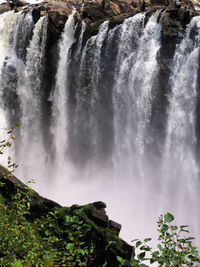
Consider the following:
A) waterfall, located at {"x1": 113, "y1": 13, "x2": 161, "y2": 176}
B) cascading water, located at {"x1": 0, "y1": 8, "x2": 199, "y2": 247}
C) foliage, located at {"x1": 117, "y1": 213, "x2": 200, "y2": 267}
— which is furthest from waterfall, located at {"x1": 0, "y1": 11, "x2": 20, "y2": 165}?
foliage, located at {"x1": 117, "y1": 213, "x2": 200, "y2": 267}

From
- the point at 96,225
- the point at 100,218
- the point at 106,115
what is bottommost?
the point at 96,225

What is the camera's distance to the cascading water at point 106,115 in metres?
17.2

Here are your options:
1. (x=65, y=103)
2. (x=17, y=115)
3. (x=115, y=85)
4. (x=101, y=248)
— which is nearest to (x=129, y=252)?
(x=101, y=248)

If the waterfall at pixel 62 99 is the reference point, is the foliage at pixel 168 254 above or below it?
below

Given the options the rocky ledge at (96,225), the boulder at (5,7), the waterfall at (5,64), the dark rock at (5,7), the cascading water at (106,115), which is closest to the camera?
the rocky ledge at (96,225)

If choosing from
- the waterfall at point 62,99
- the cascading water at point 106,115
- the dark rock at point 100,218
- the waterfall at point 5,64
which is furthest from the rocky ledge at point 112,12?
the dark rock at point 100,218

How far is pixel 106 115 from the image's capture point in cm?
2112

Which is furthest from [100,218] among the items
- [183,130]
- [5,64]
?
[5,64]

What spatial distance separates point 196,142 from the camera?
17.1 m

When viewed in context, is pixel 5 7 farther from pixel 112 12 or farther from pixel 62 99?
pixel 62 99

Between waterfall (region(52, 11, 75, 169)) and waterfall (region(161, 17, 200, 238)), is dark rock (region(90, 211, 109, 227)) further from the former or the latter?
waterfall (region(52, 11, 75, 169))

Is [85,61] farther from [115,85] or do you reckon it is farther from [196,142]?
[196,142]

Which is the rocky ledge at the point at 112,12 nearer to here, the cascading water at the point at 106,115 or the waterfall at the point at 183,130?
the cascading water at the point at 106,115

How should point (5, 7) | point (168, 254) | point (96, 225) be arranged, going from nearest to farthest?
point (168, 254) < point (96, 225) < point (5, 7)
